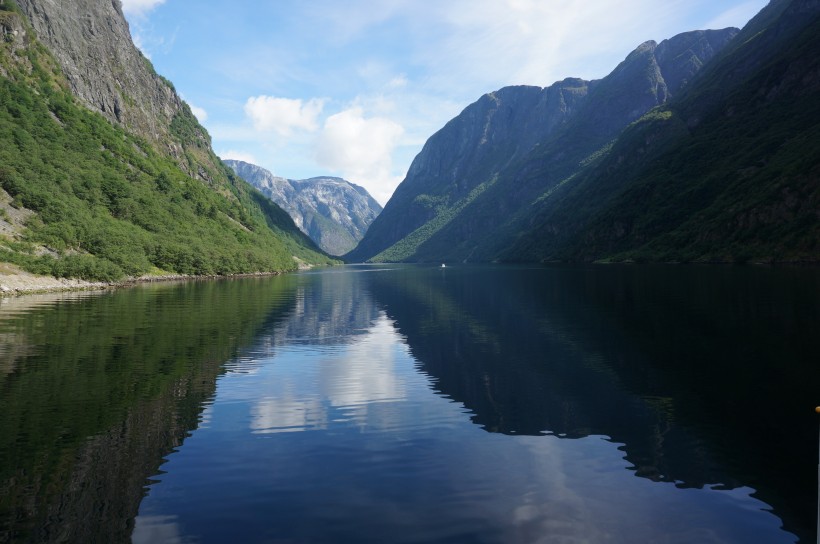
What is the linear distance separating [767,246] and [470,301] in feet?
390

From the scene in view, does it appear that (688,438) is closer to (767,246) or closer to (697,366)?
(697,366)

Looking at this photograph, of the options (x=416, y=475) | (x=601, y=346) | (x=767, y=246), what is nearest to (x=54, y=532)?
(x=416, y=475)

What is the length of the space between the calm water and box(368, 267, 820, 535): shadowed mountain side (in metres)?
0.14

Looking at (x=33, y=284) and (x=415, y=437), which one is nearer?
(x=415, y=437)

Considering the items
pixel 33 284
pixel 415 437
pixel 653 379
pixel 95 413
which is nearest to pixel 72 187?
pixel 33 284

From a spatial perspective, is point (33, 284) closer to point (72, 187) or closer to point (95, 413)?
point (72, 187)

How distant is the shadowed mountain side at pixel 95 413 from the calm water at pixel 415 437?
0.09 m

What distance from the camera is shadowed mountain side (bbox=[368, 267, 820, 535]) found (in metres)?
15.7

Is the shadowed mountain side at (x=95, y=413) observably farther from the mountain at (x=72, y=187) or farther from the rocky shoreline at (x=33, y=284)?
the mountain at (x=72, y=187)

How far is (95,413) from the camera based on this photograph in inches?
779

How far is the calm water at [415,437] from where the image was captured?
471 inches

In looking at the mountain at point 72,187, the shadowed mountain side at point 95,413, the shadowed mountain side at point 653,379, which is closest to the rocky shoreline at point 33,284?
the mountain at point 72,187

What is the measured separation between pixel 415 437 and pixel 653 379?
14.0m

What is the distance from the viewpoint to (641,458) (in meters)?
15.8
